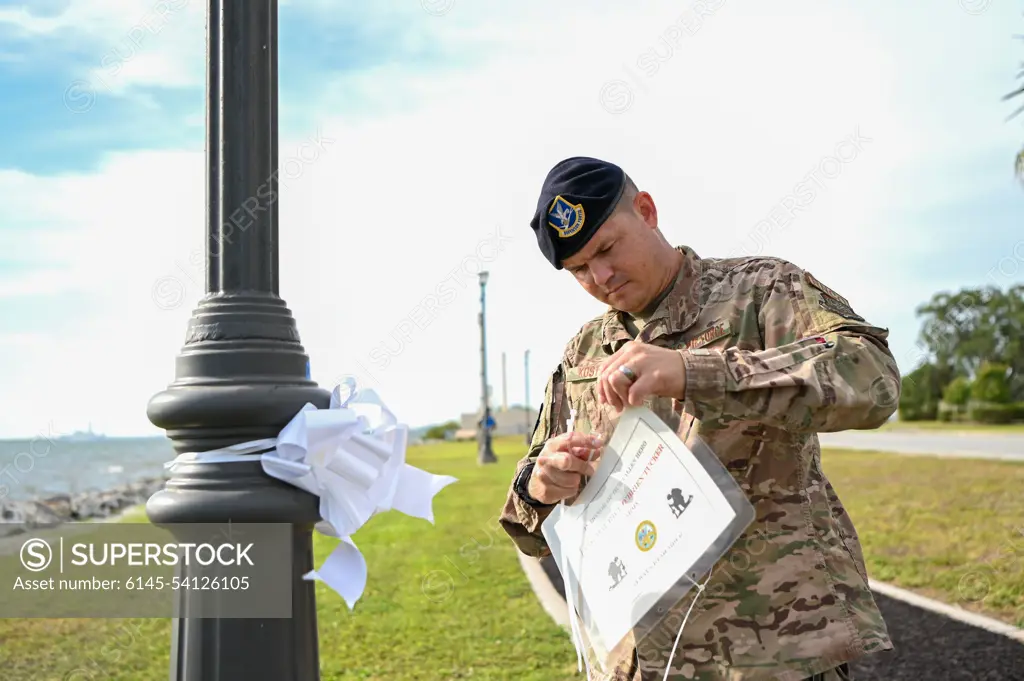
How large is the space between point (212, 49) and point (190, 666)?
5.68 ft

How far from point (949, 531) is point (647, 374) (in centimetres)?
897

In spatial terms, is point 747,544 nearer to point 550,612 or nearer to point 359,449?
point 359,449

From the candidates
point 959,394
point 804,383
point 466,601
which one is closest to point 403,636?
point 466,601

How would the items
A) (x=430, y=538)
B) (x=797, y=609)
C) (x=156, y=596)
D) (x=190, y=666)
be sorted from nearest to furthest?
(x=797, y=609) < (x=190, y=666) < (x=156, y=596) < (x=430, y=538)

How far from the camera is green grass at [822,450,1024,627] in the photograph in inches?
280

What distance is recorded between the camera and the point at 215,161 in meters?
2.47

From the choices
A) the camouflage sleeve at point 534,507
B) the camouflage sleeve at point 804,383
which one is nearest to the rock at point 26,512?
the camouflage sleeve at point 534,507

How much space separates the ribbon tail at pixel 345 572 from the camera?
2377 mm

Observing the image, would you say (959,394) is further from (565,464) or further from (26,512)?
(565,464)

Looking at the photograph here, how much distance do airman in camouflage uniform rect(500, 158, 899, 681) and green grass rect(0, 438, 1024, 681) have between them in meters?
3.46

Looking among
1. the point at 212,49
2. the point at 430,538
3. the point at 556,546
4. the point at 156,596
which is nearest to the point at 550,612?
the point at 156,596

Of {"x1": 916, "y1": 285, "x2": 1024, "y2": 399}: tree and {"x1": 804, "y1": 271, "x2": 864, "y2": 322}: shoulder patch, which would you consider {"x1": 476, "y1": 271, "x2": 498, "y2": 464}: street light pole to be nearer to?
{"x1": 804, "y1": 271, "x2": 864, "y2": 322}: shoulder patch

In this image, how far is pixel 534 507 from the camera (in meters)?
2.30

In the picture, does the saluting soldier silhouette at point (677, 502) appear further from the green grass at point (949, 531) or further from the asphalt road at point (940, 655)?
the green grass at point (949, 531)
